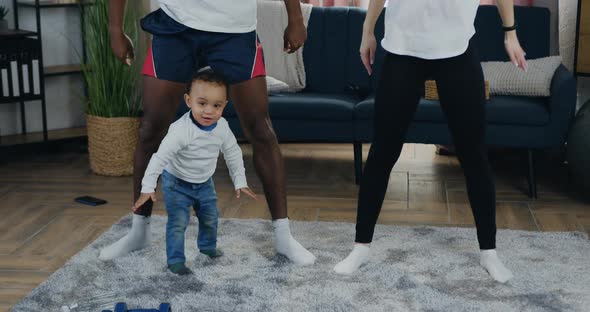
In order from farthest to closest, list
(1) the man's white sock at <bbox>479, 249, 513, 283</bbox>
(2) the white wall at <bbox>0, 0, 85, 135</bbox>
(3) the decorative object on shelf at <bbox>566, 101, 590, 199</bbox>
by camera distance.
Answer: (2) the white wall at <bbox>0, 0, 85, 135</bbox> < (3) the decorative object on shelf at <bbox>566, 101, 590, 199</bbox> < (1) the man's white sock at <bbox>479, 249, 513, 283</bbox>

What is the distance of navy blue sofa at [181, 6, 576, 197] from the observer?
3885 millimetres

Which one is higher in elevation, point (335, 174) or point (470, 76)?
point (470, 76)

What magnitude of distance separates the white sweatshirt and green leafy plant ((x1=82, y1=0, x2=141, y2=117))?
5.11 feet

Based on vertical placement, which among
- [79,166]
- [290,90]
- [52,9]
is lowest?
[79,166]

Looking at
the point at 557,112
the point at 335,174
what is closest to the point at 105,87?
the point at 335,174

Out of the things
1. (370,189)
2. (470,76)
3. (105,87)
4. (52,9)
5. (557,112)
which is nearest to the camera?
(470,76)

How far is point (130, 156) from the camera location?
4277mm

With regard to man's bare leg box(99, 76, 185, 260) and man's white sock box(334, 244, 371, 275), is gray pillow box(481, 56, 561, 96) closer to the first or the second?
man's white sock box(334, 244, 371, 275)

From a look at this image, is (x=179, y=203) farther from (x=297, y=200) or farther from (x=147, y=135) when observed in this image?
(x=297, y=200)

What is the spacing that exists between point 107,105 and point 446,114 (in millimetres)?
2052

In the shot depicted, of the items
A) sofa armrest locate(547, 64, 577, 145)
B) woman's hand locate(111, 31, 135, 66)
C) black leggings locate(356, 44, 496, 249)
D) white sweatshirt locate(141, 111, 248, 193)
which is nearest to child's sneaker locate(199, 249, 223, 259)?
white sweatshirt locate(141, 111, 248, 193)

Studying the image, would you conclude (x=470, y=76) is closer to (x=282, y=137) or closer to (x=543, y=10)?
(x=282, y=137)

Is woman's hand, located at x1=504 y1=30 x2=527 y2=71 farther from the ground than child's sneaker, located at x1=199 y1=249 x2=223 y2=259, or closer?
farther from the ground

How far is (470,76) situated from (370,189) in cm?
46
